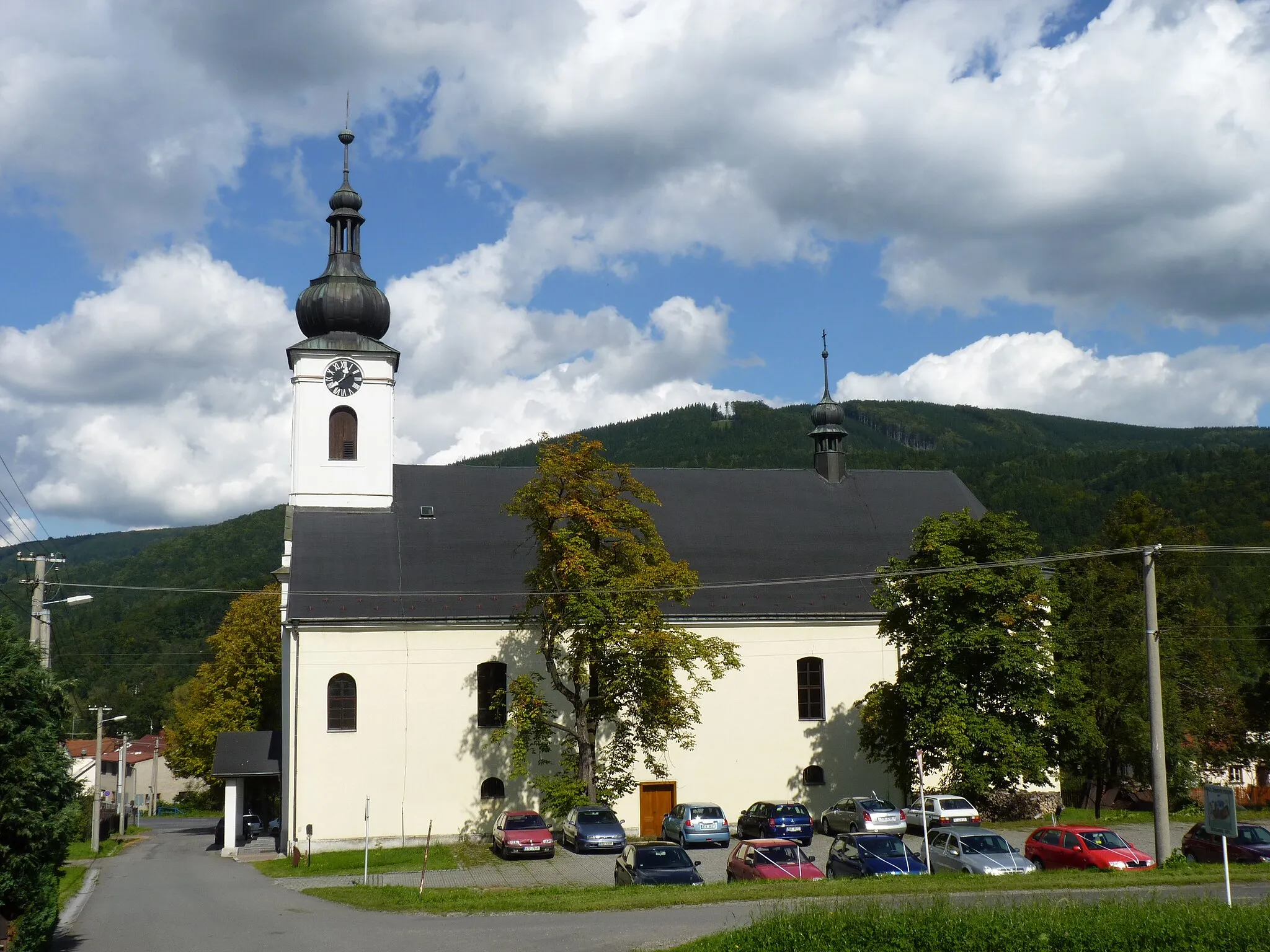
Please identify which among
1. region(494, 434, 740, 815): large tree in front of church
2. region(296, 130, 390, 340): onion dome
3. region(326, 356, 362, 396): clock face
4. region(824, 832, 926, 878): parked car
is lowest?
region(824, 832, 926, 878): parked car

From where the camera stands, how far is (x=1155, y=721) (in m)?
22.2

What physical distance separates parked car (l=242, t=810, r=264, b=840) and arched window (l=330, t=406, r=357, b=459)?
48.7 ft

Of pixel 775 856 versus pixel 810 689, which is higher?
pixel 810 689

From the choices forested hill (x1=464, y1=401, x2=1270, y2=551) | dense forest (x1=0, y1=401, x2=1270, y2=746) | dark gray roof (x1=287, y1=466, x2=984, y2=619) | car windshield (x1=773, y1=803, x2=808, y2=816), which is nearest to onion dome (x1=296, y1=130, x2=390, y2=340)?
dark gray roof (x1=287, y1=466, x2=984, y2=619)

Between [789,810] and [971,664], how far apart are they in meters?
6.52

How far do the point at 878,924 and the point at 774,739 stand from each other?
2426 cm

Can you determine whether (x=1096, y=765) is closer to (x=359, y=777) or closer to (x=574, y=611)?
(x=574, y=611)

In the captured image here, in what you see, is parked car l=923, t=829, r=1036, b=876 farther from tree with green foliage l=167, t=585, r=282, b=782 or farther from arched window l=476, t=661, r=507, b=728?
tree with green foliage l=167, t=585, r=282, b=782

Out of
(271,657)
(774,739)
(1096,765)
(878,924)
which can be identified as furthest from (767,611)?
(271,657)

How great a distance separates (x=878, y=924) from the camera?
14.2m

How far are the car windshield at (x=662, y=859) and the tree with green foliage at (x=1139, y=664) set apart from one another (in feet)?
47.2

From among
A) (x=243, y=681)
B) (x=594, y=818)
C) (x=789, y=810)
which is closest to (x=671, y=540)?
(x=789, y=810)

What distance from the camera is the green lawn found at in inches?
800

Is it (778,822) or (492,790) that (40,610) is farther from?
(778,822)
